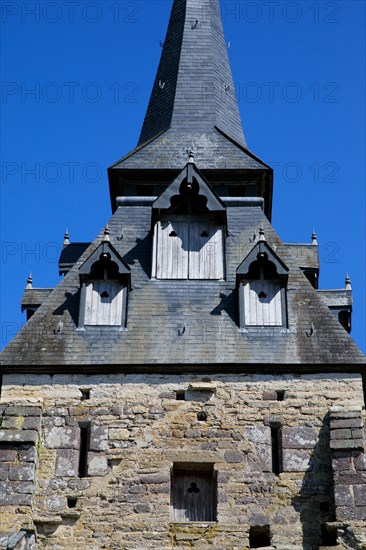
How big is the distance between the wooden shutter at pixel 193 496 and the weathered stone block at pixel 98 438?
4.62ft

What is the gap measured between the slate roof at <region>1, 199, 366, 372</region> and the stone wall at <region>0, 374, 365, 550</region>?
41cm

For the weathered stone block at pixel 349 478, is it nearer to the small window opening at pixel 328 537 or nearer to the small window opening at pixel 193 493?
the small window opening at pixel 328 537

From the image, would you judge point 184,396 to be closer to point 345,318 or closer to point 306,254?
point 345,318

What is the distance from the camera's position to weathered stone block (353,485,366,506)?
22.7 m

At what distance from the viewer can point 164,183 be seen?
1164 inches

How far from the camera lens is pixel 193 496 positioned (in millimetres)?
23578

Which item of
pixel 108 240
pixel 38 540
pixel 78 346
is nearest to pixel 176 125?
pixel 108 240

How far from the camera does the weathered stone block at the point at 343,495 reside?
2264 cm

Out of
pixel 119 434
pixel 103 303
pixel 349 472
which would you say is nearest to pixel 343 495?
pixel 349 472

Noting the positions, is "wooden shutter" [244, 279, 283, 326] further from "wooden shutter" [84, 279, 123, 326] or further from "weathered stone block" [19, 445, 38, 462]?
"weathered stone block" [19, 445, 38, 462]

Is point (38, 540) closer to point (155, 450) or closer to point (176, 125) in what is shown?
point (155, 450)

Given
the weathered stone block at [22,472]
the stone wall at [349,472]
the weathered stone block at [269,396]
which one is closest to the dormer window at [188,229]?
the weathered stone block at [269,396]

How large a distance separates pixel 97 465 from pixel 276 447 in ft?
10.9

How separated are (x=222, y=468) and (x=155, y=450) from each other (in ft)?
4.17
